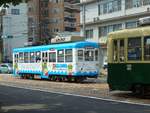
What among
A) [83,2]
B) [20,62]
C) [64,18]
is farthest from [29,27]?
[20,62]

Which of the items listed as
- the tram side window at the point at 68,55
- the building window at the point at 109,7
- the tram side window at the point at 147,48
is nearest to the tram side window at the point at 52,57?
the tram side window at the point at 68,55

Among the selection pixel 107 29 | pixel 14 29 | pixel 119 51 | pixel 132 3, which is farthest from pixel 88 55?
pixel 14 29

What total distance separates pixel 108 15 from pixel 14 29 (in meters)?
42.7

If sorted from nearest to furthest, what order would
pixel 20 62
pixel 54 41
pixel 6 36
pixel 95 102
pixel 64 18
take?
pixel 95 102
pixel 54 41
pixel 20 62
pixel 6 36
pixel 64 18

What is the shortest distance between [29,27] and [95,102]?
90.5 metres

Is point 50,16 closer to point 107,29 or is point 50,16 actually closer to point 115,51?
point 107,29

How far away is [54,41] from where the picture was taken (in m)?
39.6

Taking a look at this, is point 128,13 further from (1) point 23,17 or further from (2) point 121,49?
(1) point 23,17

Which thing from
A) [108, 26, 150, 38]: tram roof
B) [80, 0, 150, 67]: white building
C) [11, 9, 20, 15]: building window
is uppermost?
[11, 9, 20, 15]: building window

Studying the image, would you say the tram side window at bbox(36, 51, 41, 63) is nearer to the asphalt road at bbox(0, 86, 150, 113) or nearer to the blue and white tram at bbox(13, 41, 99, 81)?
the blue and white tram at bbox(13, 41, 99, 81)

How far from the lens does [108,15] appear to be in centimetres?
6588

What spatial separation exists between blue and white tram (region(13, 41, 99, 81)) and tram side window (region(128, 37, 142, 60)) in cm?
1391

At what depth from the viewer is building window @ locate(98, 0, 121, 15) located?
210ft

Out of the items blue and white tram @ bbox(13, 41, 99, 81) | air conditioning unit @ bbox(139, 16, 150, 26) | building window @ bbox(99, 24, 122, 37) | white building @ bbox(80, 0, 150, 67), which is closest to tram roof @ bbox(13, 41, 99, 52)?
blue and white tram @ bbox(13, 41, 99, 81)
